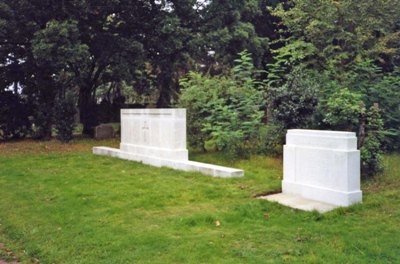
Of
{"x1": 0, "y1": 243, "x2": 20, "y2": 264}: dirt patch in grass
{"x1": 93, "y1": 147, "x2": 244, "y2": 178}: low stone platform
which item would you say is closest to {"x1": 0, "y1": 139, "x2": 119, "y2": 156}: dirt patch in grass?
{"x1": 93, "y1": 147, "x2": 244, "y2": 178}: low stone platform

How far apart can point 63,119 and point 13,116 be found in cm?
311

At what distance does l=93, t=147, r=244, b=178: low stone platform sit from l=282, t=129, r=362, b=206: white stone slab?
1.74 meters

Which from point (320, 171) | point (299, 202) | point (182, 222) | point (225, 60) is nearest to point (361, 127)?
point (320, 171)

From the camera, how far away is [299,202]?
7.51m

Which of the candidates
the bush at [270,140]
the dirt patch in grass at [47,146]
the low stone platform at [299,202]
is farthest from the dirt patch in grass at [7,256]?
the dirt patch in grass at [47,146]

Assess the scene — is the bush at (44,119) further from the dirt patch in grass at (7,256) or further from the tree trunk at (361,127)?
the dirt patch in grass at (7,256)

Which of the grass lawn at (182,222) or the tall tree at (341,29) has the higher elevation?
the tall tree at (341,29)

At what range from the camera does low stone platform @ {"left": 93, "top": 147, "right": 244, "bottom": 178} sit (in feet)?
31.9

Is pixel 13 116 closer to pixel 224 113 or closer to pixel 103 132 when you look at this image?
pixel 103 132

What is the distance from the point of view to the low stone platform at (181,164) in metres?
9.73

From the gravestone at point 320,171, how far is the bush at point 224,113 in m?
3.72

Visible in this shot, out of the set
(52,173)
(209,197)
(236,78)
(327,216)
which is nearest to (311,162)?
(327,216)

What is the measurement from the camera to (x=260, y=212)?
6.96 m

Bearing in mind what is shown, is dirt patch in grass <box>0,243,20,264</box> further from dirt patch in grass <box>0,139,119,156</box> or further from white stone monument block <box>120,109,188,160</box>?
dirt patch in grass <box>0,139,119,156</box>
